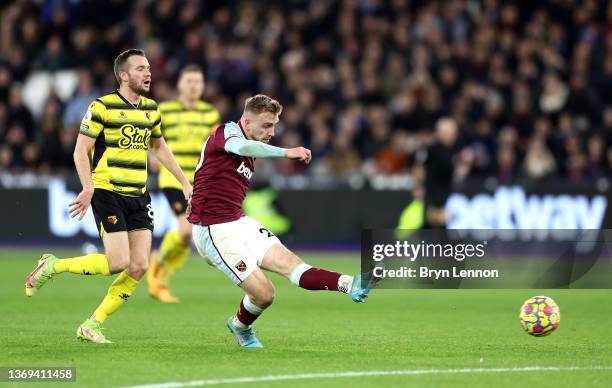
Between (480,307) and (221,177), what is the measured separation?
4.72m

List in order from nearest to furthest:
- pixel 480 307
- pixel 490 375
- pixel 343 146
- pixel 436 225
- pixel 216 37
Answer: pixel 490 375 → pixel 480 307 → pixel 436 225 → pixel 343 146 → pixel 216 37

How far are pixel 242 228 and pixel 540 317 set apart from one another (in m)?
2.44

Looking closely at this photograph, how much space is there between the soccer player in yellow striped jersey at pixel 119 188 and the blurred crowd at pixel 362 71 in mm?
10363

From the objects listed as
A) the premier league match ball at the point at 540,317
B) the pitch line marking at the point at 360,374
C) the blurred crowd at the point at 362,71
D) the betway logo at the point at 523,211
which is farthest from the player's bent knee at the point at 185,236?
the blurred crowd at the point at 362,71

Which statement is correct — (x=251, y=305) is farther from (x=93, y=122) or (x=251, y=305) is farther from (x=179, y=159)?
(x=179, y=159)

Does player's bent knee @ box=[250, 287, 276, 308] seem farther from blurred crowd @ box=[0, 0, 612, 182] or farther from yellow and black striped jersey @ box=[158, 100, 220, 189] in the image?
blurred crowd @ box=[0, 0, 612, 182]

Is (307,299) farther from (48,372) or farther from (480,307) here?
(48,372)

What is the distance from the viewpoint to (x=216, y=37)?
23609 mm

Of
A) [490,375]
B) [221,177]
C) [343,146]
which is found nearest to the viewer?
[490,375]

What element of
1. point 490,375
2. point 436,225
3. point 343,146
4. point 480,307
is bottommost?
point 490,375

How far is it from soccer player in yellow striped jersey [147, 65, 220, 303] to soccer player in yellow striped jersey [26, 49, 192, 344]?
3543mm

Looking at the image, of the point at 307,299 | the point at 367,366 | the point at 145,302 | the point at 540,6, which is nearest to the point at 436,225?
the point at 307,299

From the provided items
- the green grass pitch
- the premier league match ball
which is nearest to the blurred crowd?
the green grass pitch

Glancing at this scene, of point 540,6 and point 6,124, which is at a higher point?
point 540,6
